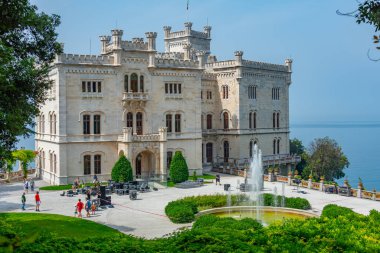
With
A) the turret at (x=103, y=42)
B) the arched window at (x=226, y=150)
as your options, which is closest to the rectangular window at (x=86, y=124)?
the turret at (x=103, y=42)

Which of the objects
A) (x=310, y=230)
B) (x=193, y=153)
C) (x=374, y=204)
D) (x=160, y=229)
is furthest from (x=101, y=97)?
(x=310, y=230)

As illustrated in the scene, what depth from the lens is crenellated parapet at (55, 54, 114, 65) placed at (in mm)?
43656

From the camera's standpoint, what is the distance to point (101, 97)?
46.2m

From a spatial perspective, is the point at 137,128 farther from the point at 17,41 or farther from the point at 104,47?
the point at 17,41

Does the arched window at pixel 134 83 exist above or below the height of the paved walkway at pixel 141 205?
above

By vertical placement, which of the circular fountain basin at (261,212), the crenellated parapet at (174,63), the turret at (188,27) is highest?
the turret at (188,27)

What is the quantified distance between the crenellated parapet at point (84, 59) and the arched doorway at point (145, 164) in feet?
33.4

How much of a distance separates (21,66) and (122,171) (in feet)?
74.2

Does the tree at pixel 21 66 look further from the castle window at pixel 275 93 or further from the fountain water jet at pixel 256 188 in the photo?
the castle window at pixel 275 93

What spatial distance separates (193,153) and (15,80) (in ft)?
103

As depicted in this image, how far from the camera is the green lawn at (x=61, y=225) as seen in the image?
24.3 meters

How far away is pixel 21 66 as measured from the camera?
21.5 m

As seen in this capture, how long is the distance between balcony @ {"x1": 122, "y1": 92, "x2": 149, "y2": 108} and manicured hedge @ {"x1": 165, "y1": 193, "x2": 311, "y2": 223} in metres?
16.6

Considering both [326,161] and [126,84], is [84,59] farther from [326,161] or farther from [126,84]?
[326,161]
